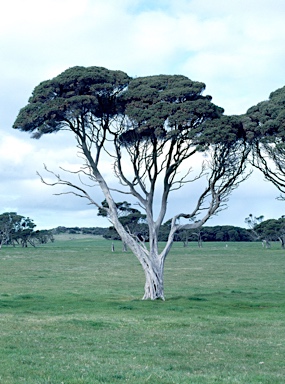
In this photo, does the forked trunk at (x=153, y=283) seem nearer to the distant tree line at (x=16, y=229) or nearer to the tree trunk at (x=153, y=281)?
the tree trunk at (x=153, y=281)

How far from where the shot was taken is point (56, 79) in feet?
99.7

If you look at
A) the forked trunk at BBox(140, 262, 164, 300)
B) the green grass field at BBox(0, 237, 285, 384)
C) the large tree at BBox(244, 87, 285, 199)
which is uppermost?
the large tree at BBox(244, 87, 285, 199)

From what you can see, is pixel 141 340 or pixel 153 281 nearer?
pixel 141 340

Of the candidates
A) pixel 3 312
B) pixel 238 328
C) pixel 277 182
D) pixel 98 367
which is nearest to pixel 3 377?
pixel 98 367

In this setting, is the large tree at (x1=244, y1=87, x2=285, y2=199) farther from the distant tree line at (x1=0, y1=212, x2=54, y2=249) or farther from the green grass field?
the distant tree line at (x1=0, y1=212, x2=54, y2=249)

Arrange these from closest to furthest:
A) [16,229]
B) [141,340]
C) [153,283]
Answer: [141,340]
[153,283]
[16,229]

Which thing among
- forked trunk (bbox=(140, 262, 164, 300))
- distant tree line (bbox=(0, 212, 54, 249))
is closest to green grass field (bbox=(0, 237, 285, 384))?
forked trunk (bbox=(140, 262, 164, 300))

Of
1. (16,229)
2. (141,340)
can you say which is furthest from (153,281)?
(16,229)

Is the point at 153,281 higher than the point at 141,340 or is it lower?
higher

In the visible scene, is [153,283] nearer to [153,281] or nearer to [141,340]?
[153,281]

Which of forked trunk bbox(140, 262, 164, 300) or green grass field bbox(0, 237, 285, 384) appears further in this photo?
forked trunk bbox(140, 262, 164, 300)

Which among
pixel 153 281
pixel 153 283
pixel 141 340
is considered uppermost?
pixel 153 281

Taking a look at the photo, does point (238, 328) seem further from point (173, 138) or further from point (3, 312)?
point (173, 138)

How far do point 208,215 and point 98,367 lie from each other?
19210 millimetres
